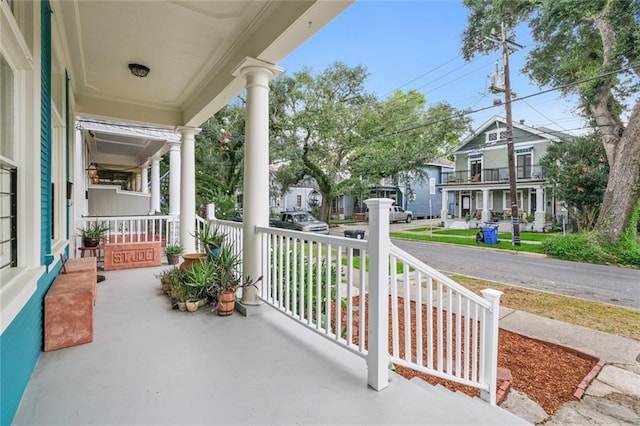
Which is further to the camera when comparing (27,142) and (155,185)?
(155,185)

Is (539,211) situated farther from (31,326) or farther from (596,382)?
(31,326)

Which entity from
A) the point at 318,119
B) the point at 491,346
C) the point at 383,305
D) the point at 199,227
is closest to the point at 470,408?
the point at 383,305

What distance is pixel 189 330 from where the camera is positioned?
2.67m

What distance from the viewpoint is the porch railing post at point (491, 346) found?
7.64 feet

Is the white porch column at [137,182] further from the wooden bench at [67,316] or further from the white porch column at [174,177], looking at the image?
the wooden bench at [67,316]

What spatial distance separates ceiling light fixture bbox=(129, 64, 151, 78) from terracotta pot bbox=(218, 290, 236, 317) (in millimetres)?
2828

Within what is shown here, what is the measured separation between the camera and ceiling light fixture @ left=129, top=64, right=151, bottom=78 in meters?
3.67

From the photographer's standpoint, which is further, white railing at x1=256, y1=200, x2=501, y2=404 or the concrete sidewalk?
the concrete sidewalk

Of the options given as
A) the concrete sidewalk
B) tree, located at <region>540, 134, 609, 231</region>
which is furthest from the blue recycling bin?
the concrete sidewalk

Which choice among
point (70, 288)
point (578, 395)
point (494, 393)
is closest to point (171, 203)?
point (70, 288)

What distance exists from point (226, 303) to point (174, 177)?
17.2 feet

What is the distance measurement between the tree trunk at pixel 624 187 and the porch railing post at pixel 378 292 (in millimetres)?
10962

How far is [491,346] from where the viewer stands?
7.79 ft

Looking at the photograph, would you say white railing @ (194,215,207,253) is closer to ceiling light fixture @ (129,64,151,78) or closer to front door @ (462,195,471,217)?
ceiling light fixture @ (129,64,151,78)
